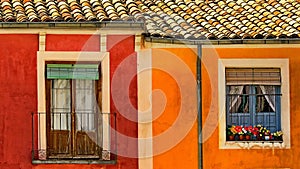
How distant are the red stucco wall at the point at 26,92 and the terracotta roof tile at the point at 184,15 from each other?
419 millimetres

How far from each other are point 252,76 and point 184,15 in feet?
8.11

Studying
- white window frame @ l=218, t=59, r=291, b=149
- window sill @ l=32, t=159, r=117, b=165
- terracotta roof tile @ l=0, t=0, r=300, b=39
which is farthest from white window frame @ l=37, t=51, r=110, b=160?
white window frame @ l=218, t=59, r=291, b=149

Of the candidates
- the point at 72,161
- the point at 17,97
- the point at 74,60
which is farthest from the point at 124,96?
the point at 17,97

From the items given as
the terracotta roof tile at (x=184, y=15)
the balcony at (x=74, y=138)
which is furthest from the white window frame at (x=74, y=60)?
the terracotta roof tile at (x=184, y=15)

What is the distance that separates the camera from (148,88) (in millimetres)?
19969

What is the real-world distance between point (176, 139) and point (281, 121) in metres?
2.11

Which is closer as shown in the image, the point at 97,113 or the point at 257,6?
the point at 97,113

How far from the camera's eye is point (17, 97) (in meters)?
19.8

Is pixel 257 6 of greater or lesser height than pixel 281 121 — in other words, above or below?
above

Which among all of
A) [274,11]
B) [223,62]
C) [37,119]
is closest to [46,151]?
[37,119]

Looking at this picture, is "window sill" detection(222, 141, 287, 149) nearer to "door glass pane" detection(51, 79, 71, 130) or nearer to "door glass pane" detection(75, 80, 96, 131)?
"door glass pane" detection(75, 80, 96, 131)

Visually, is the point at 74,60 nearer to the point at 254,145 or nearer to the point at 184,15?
the point at 184,15

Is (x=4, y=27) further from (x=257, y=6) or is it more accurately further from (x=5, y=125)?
(x=257, y=6)

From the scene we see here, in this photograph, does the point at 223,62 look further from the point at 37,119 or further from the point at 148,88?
the point at 37,119
